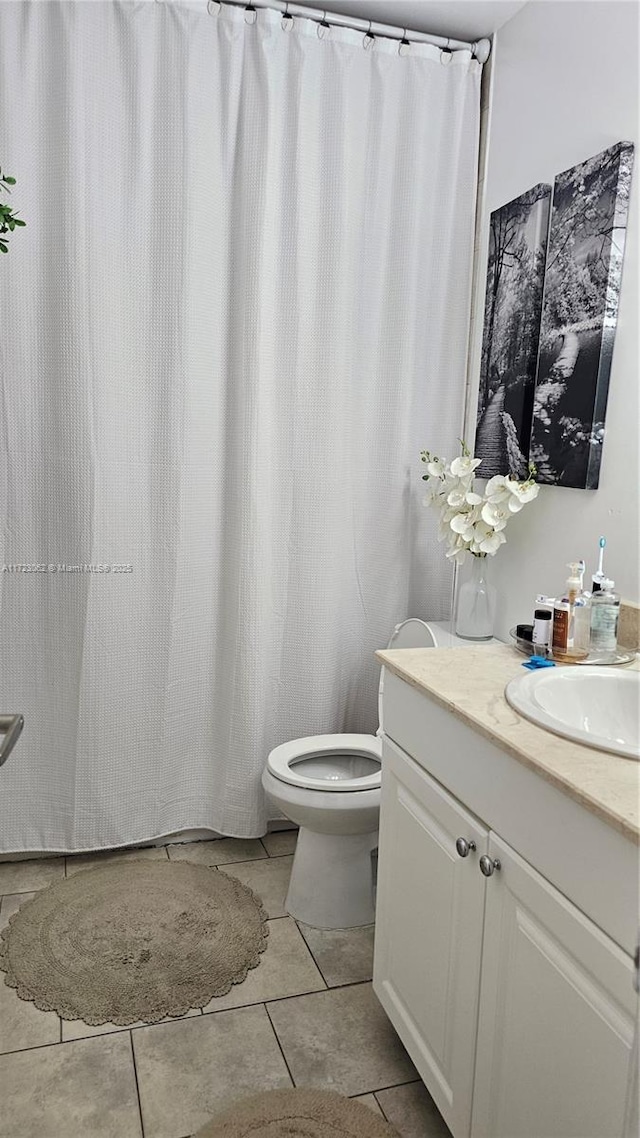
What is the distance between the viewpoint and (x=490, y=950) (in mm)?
1279

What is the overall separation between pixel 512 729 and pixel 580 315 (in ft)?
3.52

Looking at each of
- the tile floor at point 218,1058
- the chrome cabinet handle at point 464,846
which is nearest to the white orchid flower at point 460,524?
the chrome cabinet handle at point 464,846

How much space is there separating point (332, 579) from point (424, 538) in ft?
1.08

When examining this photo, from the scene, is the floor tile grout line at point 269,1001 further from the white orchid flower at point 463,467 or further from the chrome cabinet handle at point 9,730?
the white orchid flower at point 463,467

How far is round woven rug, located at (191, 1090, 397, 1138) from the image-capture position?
60.3 inches

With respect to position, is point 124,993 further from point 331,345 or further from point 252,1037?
point 331,345

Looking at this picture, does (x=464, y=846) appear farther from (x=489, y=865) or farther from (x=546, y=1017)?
(x=546, y=1017)

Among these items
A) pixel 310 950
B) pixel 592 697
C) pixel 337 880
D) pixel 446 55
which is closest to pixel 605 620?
pixel 592 697

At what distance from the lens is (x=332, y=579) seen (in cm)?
254

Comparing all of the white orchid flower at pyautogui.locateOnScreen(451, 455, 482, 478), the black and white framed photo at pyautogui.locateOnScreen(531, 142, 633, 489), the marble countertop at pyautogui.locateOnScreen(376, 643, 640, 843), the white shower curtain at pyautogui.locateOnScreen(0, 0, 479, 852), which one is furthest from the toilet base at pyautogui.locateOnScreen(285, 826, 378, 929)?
the black and white framed photo at pyautogui.locateOnScreen(531, 142, 633, 489)

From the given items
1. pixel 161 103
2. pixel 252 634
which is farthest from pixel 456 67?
pixel 252 634

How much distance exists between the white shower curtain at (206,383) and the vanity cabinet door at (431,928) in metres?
0.88

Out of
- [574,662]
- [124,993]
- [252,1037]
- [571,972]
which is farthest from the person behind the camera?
[124,993]

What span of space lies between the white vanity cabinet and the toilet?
1.13 ft
